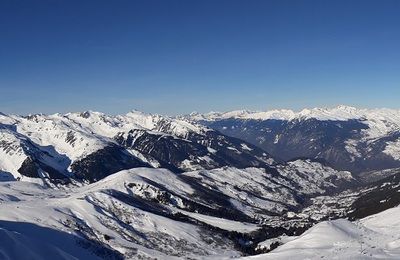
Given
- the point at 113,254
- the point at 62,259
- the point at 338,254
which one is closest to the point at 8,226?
the point at 113,254

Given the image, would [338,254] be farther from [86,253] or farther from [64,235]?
[64,235]

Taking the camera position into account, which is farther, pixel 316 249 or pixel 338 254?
pixel 316 249

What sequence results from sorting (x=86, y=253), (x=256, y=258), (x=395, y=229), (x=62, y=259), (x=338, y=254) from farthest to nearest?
(x=86, y=253)
(x=395, y=229)
(x=62, y=259)
(x=256, y=258)
(x=338, y=254)

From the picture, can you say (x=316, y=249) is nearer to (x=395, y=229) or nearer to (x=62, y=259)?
(x=395, y=229)

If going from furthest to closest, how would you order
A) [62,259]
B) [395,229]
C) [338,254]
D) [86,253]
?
[86,253] → [395,229] → [62,259] → [338,254]

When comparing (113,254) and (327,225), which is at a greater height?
(327,225)


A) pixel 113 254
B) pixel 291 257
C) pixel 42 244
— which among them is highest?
pixel 291 257

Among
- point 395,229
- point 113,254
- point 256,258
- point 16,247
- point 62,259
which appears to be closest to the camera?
point 256,258

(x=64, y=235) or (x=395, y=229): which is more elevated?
(x=395, y=229)

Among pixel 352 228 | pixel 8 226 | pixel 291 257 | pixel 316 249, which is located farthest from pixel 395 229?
pixel 8 226
